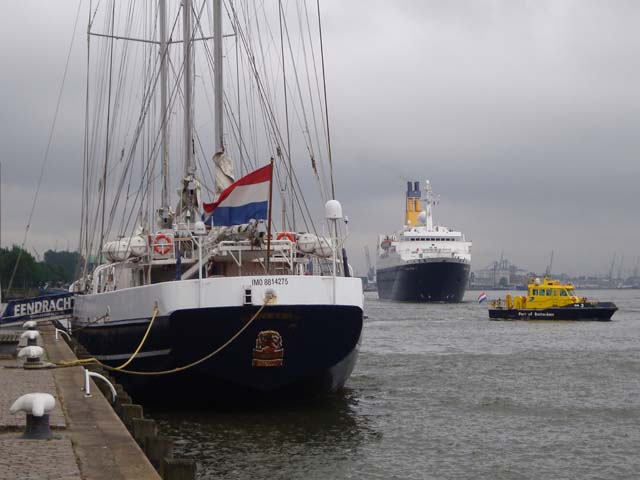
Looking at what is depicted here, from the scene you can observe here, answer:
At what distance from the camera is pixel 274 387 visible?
20.6 metres

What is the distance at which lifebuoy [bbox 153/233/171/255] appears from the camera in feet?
75.2

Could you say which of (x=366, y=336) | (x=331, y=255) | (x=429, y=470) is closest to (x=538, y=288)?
(x=366, y=336)

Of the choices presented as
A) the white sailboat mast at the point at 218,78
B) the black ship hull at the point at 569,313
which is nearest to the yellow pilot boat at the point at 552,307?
the black ship hull at the point at 569,313

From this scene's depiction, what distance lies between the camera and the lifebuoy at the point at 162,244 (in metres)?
22.9

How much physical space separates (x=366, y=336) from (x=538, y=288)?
868 inches

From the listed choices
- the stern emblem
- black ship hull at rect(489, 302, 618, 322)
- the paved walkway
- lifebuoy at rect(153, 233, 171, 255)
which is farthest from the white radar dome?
black ship hull at rect(489, 302, 618, 322)

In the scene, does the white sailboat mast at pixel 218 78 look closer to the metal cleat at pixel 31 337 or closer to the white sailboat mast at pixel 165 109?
the white sailboat mast at pixel 165 109

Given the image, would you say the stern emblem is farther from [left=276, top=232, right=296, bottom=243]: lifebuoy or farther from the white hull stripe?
[left=276, top=232, right=296, bottom=243]: lifebuoy

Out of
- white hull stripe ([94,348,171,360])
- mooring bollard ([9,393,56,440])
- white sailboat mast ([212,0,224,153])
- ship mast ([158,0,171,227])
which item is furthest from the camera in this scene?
ship mast ([158,0,171,227])

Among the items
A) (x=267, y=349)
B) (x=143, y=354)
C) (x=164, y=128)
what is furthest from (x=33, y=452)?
(x=164, y=128)

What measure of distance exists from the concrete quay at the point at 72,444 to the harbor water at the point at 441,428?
8.51 feet

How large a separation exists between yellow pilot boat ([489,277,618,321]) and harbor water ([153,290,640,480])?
32281mm

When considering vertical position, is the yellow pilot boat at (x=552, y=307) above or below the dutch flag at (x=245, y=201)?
below

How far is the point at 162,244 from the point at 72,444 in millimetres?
11531
